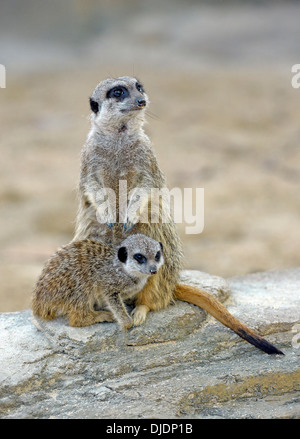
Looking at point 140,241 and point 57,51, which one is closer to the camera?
point 140,241

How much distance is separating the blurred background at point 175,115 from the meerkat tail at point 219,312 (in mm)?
1216

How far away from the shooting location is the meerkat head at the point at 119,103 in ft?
11.1

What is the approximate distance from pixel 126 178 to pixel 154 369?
39.9 inches

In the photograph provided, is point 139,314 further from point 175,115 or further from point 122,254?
point 175,115

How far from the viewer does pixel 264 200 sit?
744 centimetres

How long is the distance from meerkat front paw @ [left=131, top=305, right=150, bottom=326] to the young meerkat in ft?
0.15

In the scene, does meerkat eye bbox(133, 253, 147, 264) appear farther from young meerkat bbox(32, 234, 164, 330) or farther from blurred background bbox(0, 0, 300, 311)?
blurred background bbox(0, 0, 300, 311)

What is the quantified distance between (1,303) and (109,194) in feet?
7.31

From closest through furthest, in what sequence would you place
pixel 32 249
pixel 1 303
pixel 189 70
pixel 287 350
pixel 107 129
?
pixel 287 350 → pixel 107 129 → pixel 1 303 → pixel 32 249 → pixel 189 70

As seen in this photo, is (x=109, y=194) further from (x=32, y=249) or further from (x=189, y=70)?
(x=189, y=70)

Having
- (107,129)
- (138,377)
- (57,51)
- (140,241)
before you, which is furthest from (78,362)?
(57,51)

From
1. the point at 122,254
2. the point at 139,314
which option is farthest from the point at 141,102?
the point at 139,314
